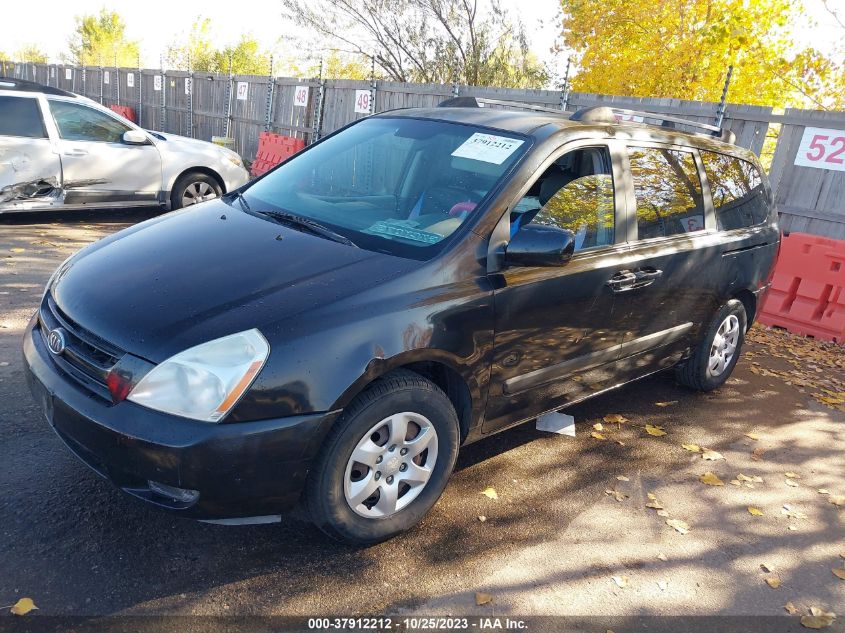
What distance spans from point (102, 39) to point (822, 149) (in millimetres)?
57004

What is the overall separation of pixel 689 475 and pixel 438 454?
179cm

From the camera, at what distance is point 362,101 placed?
44.3 ft

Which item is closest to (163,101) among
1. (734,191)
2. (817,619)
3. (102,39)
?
(734,191)

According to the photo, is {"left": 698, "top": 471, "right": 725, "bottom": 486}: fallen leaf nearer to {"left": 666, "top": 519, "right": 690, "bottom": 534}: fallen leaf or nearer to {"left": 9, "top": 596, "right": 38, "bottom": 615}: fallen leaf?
{"left": 666, "top": 519, "right": 690, "bottom": 534}: fallen leaf

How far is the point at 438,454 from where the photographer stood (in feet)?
10.4

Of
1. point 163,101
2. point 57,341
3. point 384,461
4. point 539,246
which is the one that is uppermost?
point 539,246

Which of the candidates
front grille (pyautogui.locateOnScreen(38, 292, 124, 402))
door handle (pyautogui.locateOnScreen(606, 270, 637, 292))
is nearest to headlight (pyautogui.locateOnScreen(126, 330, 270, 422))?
front grille (pyautogui.locateOnScreen(38, 292, 124, 402))

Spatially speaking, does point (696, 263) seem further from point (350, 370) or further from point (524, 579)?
point (350, 370)

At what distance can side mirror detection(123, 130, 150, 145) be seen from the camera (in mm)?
8750

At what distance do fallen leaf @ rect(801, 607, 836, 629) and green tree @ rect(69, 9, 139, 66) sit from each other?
186ft

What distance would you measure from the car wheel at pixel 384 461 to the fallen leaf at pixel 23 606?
104cm

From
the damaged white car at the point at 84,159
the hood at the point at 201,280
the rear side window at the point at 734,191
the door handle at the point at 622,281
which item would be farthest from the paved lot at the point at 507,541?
the damaged white car at the point at 84,159

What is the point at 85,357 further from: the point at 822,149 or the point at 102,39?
the point at 102,39

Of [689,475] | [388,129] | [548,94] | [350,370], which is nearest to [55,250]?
[388,129]
